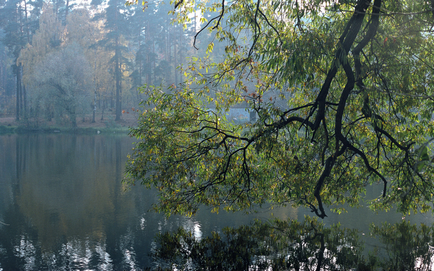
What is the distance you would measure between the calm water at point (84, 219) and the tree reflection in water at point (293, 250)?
28.5 inches

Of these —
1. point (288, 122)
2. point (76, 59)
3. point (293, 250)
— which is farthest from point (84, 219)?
point (76, 59)

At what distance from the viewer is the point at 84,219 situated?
14086 mm

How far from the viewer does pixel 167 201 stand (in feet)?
28.1

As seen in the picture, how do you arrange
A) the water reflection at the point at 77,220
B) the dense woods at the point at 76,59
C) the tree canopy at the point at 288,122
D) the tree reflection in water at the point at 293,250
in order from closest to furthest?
the tree canopy at the point at 288,122 < the tree reflection in water at the point at 293,250 < the water reflection at the point at 77,220 < the dense woods at the point at 76,59

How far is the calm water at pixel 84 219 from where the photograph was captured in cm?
1041

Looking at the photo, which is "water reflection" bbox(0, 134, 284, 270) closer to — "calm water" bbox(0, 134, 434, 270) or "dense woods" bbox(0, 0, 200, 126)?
"calm water" bbox(0, 134, 434, 270)

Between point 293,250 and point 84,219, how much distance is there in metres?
8.16

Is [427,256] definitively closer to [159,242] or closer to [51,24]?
[159,242]

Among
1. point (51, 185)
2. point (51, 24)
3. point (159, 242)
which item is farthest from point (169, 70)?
point (159, 242)

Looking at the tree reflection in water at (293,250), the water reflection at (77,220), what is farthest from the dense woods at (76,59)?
the tree reflection in water at (293,250)

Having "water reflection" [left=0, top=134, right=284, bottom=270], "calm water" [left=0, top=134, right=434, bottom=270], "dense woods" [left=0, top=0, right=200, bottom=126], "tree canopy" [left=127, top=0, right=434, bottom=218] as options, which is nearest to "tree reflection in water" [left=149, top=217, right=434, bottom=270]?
"calm water" [left=0, top=134, right=434, bottom=270]

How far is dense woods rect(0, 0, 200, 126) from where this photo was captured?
44.9 m

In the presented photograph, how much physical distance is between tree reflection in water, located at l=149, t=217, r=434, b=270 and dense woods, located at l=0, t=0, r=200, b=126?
34.4 metres

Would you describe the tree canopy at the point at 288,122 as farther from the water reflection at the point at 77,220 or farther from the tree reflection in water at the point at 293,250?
the water reflection at the point at 77,220
